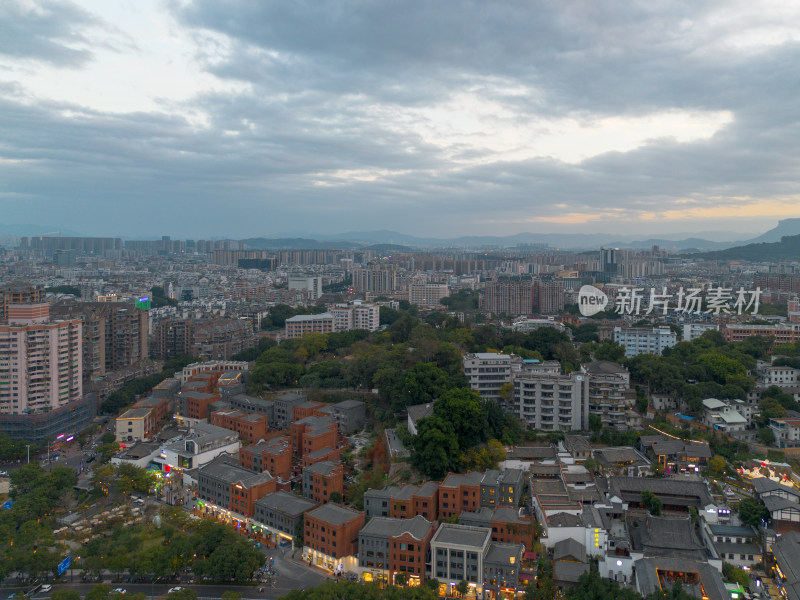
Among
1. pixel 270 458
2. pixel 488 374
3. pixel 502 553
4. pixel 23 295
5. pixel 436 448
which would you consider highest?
pixel 23 295

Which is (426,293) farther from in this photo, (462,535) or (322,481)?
(462,535)

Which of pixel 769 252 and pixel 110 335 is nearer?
pixel 110 335

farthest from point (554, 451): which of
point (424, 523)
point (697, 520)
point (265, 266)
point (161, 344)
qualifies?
point (265, 266)

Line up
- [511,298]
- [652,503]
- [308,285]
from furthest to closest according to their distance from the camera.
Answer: [308,285] < [511,298] < [652,503]

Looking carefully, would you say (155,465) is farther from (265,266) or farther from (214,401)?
(265,266)

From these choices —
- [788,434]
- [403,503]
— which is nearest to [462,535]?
[403,503]
